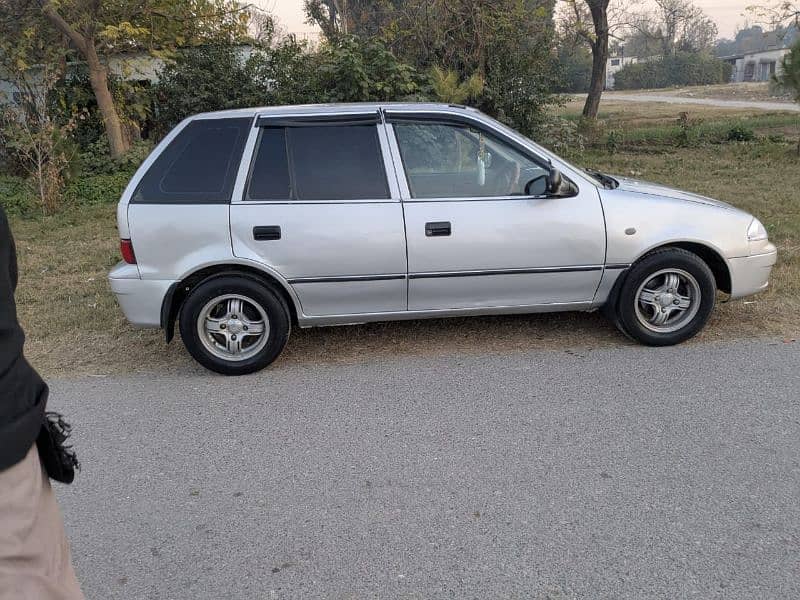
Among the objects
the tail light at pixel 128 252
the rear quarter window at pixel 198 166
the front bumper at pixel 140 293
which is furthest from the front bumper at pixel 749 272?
the tail light at pixel 128 252

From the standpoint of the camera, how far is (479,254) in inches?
193

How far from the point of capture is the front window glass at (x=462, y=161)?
16.4 feet

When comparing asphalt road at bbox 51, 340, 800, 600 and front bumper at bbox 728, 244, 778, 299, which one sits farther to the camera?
front bumper at bbox 728, 244, 778, 299

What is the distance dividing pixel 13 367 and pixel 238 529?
5.47 ft

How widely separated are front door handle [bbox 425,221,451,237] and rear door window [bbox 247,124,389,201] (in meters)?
0.36

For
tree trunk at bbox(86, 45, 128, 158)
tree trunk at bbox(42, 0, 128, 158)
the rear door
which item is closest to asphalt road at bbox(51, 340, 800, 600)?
the rear door

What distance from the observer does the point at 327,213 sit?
15.8 feet

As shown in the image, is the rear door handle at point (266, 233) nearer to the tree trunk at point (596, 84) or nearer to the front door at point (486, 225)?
the front door at point (486, 225)

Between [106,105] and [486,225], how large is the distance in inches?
465

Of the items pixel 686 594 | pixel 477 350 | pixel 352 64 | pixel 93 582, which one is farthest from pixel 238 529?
pixel 352 64

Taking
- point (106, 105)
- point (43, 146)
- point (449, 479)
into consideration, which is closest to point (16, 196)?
point (43, 146)

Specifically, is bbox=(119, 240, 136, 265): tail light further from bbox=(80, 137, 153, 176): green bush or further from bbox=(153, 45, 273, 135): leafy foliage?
bbox=(153, 45, 273, 135): leafy foliage

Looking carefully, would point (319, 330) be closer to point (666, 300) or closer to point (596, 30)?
point (666, 300)

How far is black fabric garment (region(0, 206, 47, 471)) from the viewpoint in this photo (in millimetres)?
1755
